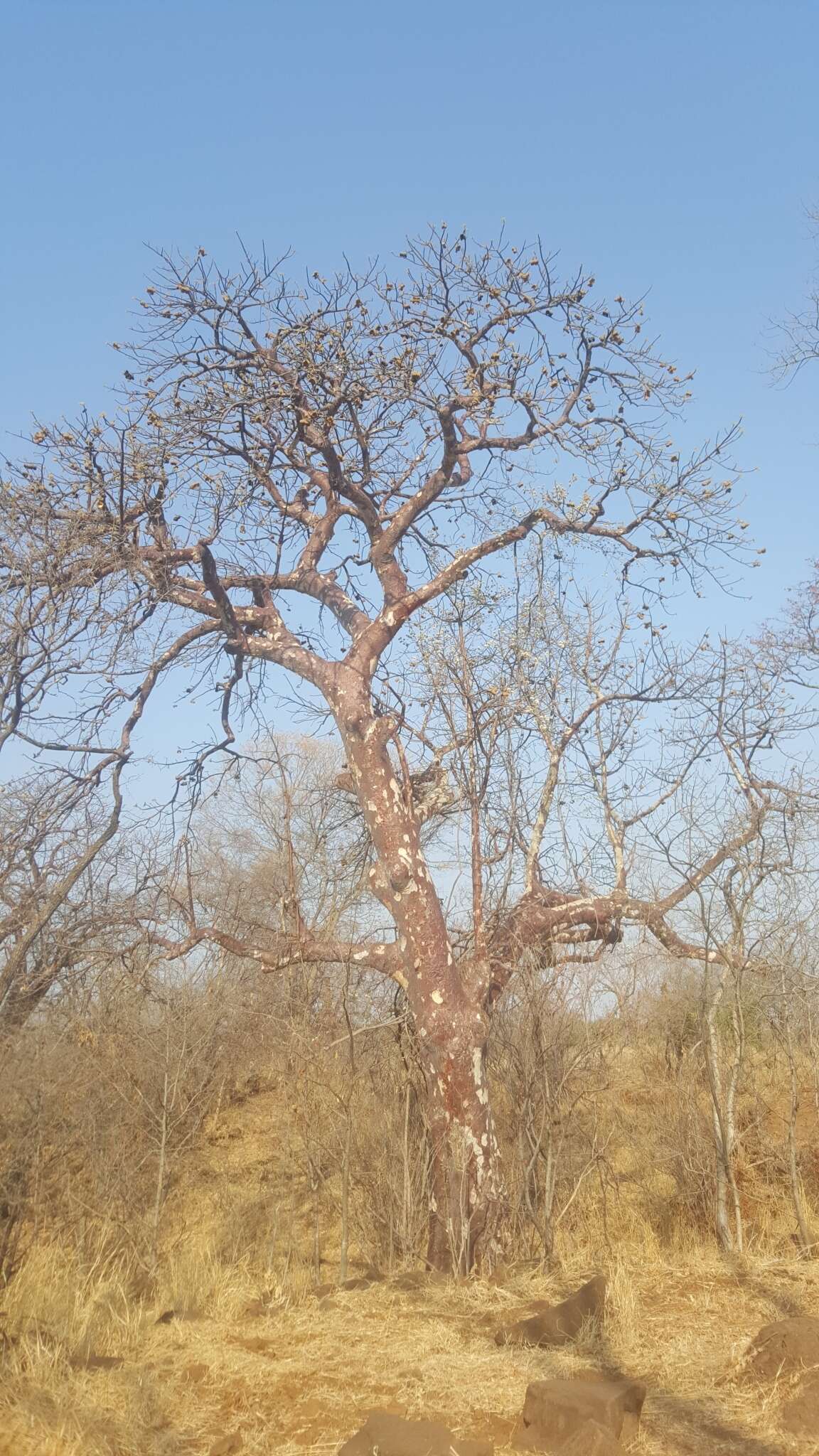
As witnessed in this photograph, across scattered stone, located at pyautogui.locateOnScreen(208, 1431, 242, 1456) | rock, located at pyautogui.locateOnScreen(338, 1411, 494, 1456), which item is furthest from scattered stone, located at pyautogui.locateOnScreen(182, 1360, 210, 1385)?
rock, located at pyautogui.locateOnScreen(338, 1411, 494, 1456)

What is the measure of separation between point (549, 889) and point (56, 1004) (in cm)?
397

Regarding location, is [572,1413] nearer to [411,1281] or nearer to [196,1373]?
[196,1373]

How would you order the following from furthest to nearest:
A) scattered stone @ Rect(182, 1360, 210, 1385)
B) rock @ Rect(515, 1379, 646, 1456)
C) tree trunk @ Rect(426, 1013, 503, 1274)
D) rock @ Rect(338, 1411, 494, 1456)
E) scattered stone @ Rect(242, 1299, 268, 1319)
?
tree trunk @ Rect(426, 1013, 503, 1274) → scattered stone @ Rect(242, 1299, 268, 1319) → scattered stone @ Rect(182, 1360, 210, 1385) → rock @ Rect(515, 1379, 646, 1456) → rock @ Rect(338, 1411, 494, 1456)

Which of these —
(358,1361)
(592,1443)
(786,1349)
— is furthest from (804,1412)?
(358,1361)

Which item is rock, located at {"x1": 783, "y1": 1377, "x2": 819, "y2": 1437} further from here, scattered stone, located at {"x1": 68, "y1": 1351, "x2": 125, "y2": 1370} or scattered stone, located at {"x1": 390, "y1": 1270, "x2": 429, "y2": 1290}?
scattered stone, located at {"x1": 68, "y1": 1351, "x2": 125, "y2": 1370}

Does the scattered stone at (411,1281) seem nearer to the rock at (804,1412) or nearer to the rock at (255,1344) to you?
the rock at (255,1344)

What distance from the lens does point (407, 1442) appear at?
150 inches

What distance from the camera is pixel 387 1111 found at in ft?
27.9

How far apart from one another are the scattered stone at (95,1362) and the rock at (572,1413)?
2033mm

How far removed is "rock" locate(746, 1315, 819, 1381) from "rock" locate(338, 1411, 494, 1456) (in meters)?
1.37

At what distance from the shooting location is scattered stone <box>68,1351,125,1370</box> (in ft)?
16.0

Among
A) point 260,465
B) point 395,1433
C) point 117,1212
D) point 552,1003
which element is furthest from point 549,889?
point 117,1212

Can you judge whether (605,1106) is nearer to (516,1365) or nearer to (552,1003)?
(552,1003)

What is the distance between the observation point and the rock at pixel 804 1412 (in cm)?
404
